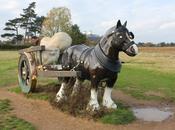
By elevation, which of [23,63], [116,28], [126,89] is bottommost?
[126,89]

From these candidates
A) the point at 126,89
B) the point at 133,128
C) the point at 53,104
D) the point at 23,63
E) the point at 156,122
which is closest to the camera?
the point at 133,128

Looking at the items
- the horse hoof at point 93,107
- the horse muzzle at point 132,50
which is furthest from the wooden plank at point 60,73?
the horse muzzle at point 132,50

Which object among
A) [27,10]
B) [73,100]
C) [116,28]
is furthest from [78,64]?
[27,10]

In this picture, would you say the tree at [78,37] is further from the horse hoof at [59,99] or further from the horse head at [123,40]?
the horse head at [123,40]

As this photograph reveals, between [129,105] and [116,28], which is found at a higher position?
[116,28]

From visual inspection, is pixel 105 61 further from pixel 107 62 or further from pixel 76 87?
pixel 76 87

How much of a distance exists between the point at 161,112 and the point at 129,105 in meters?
1.05

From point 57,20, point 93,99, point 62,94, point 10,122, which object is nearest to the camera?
point 10,122

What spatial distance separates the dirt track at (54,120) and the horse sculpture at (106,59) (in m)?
0.64

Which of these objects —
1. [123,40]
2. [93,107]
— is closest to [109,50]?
[123,40]

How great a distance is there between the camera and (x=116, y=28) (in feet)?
27.1

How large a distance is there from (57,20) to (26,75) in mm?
42468

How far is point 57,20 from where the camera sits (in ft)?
175

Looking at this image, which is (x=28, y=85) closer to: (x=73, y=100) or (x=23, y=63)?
(x=23, y=63)
